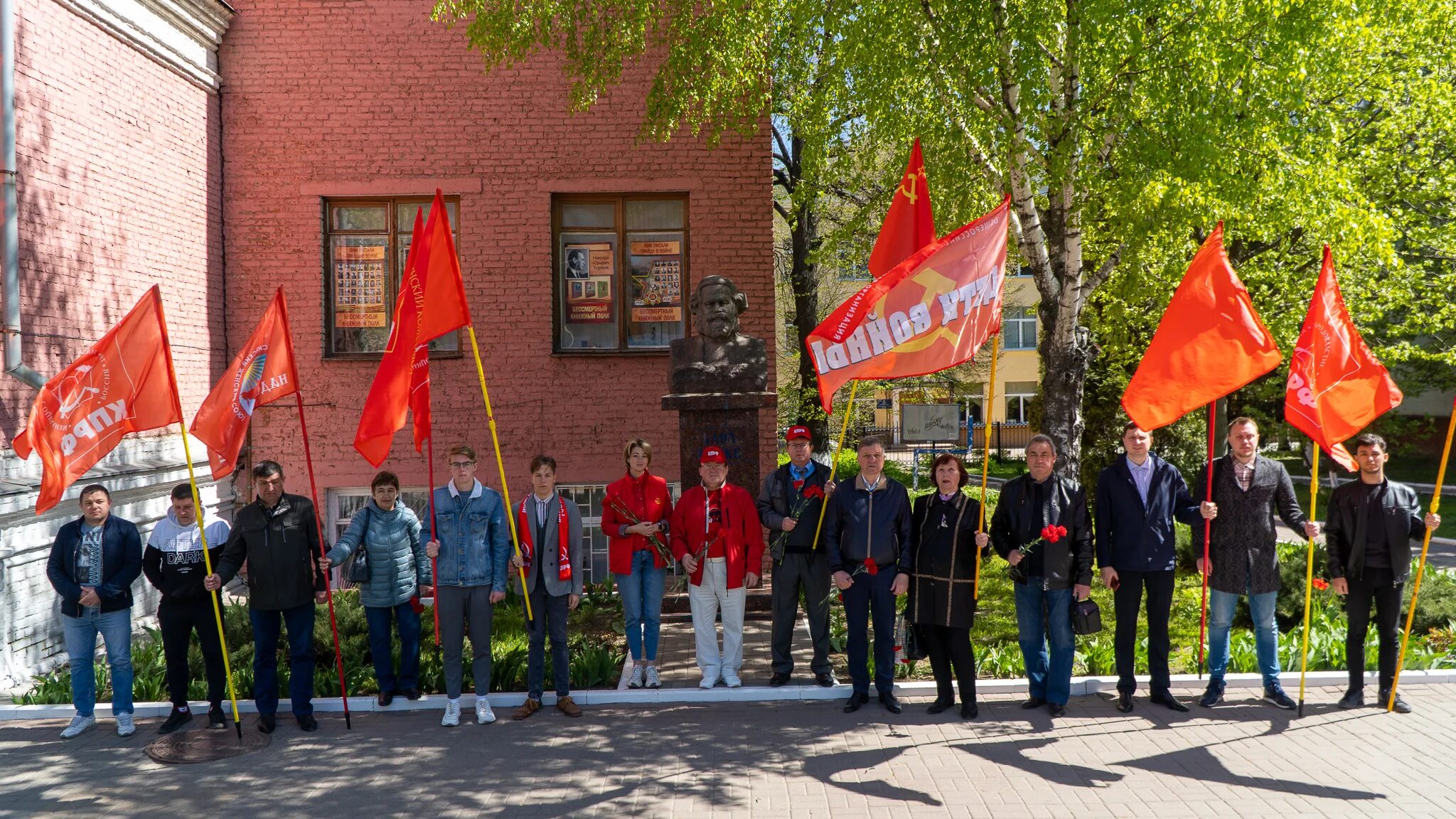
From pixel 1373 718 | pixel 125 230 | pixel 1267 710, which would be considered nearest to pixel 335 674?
pixel 125 230

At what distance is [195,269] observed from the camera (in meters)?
11.8

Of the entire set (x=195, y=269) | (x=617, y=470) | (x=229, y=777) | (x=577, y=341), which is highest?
(x=195, y=269)

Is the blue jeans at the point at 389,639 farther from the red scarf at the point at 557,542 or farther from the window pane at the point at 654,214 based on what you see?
the window pane at the point at 654,214

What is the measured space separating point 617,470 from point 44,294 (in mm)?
5979

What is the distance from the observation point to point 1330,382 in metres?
6.89

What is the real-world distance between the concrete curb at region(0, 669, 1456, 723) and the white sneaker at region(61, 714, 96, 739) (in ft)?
1.02

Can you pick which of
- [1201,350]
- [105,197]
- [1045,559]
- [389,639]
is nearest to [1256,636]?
[1045,559]

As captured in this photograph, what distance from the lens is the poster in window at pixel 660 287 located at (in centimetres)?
1277

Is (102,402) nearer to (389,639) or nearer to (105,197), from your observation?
(389,639)

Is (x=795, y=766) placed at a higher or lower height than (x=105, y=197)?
lower

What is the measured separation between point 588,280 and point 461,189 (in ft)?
5.91

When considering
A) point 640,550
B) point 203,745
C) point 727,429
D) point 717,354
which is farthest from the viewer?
point 717,354

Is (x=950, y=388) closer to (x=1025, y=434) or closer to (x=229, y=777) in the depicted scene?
(x=1025, y=434)

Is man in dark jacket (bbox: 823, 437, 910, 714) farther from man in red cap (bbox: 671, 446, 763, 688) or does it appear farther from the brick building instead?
the brick building
